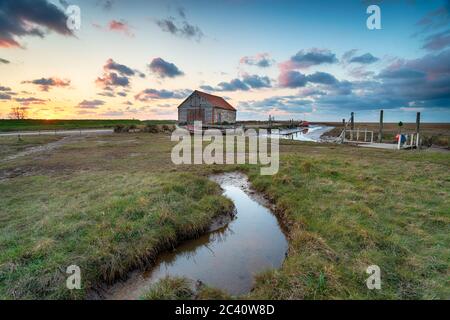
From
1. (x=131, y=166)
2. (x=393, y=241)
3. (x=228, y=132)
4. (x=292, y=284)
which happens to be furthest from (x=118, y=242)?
(x=228, y=132)

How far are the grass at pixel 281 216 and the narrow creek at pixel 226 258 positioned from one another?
374mm

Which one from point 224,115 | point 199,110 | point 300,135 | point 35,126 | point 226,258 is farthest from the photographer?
point 35,126

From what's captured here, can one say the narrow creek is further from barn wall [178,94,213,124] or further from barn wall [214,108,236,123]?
barn wall [214,108,236,123]

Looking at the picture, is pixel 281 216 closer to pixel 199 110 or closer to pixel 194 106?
pixel 199 110

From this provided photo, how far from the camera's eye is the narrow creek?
16.4 ft

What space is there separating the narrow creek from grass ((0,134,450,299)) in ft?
1.23

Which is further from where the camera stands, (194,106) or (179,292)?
(194,106)

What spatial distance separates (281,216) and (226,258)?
125 inches

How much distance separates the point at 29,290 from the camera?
4211mm

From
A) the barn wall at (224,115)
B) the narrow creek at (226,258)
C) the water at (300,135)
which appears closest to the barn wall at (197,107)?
the barn wall at (224,115)

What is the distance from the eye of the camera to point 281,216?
8508 millimetres

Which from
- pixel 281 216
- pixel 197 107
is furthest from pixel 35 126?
pixel 281 216

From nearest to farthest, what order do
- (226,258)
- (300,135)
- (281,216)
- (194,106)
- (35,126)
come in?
1. (226,258)
2. (281,216)
3. (194,106)
4. (300,135)
5. (35,126)
